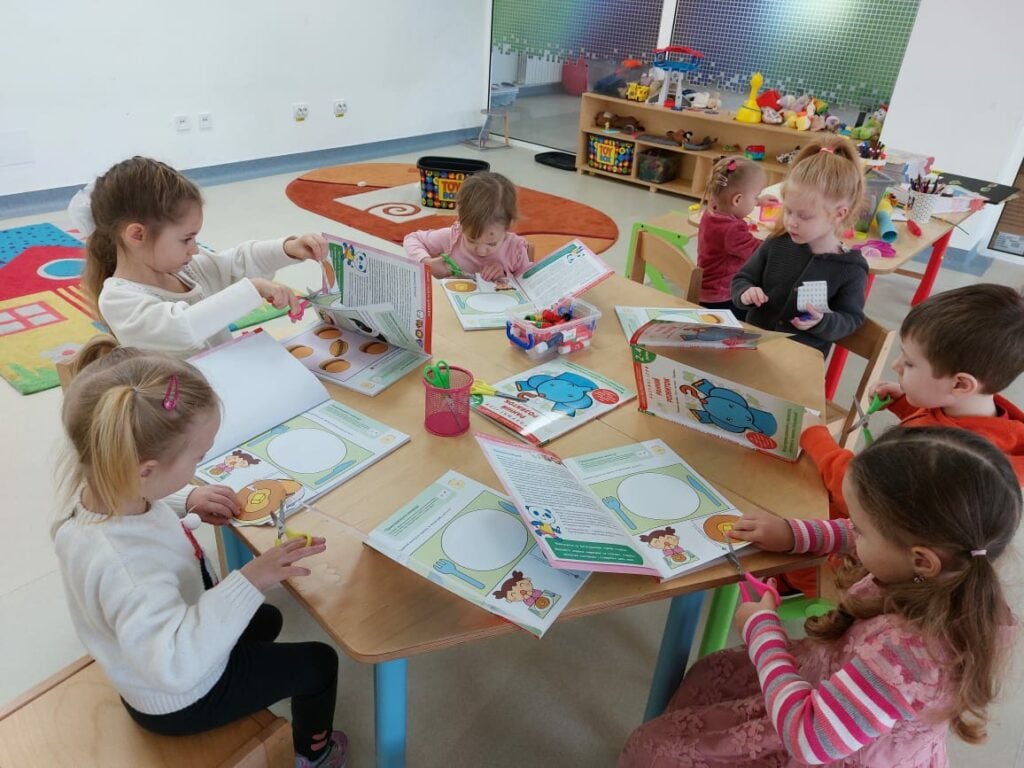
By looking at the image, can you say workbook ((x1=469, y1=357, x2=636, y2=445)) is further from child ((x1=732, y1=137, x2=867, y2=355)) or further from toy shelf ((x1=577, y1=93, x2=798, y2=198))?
toy shelf ((x1=577, y1=93, x2=798, y2=198))

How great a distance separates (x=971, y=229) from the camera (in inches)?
164

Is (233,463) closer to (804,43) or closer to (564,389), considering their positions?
(564,389)

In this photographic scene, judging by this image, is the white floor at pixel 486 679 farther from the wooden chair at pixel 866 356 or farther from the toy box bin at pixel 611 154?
the toy box bin at pixel 611 154

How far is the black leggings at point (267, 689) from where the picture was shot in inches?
38.4

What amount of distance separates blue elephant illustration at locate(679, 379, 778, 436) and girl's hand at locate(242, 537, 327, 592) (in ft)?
2.35

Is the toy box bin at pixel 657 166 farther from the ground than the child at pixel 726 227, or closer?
closer

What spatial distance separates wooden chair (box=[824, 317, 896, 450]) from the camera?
5.88 ft

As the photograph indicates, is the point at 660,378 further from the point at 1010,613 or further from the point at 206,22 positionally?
the point at 206,22

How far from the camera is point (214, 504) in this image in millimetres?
→ 1047

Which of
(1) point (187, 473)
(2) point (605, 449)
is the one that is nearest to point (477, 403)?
(2) point (605, 449)

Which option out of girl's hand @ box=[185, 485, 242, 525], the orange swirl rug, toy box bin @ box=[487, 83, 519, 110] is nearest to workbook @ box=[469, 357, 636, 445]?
girl's hand @ box=[185, 485, 242, 525]

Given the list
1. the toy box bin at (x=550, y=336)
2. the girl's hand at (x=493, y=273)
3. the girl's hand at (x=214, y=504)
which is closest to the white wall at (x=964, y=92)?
the girl's hand at (x=493, y=273)

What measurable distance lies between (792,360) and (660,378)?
0.48 m

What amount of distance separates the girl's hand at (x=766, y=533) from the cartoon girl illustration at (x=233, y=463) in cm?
77
